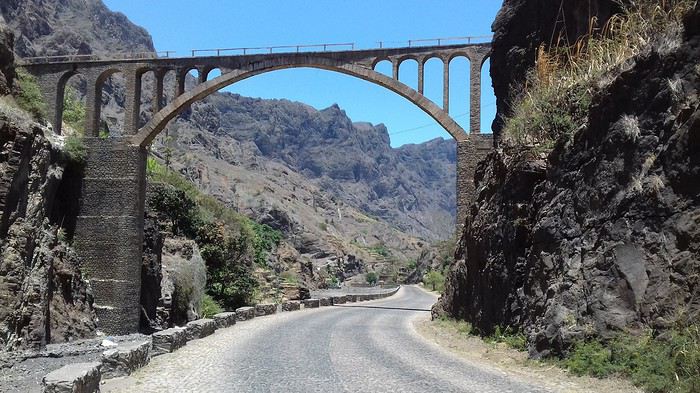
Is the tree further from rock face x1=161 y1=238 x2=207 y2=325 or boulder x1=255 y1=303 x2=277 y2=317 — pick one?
boulder x1=255 y1=303 x2=277 y2=317

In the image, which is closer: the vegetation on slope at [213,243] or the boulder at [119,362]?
the boulder at [119,362]

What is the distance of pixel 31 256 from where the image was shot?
19094mm

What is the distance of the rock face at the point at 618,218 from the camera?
342 inches

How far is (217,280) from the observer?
3084cm

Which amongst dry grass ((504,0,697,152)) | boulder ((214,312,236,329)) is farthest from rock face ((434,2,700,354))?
boulder ((214,312,236,329))

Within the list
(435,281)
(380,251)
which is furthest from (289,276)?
(380,251)

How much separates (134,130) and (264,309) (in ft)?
37.6

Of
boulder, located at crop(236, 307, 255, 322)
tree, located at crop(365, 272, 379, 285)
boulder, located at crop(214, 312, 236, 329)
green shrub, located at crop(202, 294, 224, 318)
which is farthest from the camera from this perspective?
tree, located at crop(365, 272, 379, 285)

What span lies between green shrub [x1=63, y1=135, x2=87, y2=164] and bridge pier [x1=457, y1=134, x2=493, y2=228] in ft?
50.8

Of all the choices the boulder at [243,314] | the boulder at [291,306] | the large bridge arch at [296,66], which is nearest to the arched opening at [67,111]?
the large bridge arch at [296,66]

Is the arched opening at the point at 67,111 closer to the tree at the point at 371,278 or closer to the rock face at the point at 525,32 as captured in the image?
the rock face at the point at 525,32

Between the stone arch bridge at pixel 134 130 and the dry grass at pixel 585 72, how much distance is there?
41.9ft

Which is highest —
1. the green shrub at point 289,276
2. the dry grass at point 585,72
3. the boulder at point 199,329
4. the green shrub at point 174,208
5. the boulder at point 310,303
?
the dry grass at point 585,72

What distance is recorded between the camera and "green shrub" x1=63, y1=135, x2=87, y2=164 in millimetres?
24922
